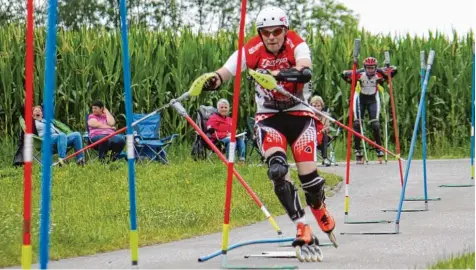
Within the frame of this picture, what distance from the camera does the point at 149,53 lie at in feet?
85.7

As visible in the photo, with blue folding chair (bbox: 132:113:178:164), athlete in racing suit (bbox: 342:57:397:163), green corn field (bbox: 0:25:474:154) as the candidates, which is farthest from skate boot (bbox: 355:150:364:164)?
green corn field (bbox: 0:25:474:154)

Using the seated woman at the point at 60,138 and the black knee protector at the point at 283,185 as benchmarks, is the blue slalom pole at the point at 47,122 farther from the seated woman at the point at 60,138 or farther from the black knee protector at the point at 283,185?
the seated woman at the point at 60,138

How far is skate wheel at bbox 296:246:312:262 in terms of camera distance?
9765 mm

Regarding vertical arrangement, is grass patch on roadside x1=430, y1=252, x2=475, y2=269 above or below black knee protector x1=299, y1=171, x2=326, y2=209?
below

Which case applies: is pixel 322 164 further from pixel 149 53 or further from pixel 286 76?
pixel 286 76

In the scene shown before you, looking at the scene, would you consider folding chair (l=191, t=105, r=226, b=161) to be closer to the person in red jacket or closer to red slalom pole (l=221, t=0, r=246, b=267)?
the person in red jacket

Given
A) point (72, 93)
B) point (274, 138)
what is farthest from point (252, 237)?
Answer: point (72, 93)

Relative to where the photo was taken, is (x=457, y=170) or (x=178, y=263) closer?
(x=178, y=263)

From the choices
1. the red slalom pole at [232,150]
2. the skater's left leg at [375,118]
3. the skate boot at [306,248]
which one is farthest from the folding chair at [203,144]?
the red slalom pole at [232,150]

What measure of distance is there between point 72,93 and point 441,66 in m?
8.34

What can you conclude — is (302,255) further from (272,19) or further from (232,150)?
(272,19)

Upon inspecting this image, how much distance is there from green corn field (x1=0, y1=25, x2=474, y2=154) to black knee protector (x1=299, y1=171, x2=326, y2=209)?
586 inches

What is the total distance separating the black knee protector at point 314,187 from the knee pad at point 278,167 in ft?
1.00

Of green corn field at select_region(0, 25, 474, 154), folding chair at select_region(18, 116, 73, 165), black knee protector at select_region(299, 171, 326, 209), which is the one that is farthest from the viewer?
green corn field at select_region(0, 25, 474, 154)
